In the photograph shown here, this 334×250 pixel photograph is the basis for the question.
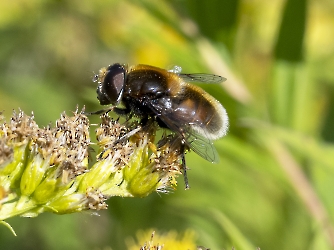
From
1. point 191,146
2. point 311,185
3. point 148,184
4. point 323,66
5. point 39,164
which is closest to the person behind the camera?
point 39,164

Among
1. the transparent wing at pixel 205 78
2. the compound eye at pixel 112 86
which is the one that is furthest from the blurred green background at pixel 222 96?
the compound eye at pixel 112 86

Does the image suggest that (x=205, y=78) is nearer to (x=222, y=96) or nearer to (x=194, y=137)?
(x=222, y=96)

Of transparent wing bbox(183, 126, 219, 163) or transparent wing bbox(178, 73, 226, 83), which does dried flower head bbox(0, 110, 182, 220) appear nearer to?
transparent wing bbox(183, 126, 219, 163)

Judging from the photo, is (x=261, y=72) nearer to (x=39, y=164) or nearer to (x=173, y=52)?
(x=173, y=52)

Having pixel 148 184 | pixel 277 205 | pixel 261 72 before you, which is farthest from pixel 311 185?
pixel 261 72

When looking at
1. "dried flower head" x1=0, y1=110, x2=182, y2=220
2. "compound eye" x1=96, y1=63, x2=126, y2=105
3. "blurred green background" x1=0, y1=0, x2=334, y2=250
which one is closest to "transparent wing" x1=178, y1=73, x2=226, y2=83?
"blurred green background" x1=0, y1=0, x2=334, y2=250

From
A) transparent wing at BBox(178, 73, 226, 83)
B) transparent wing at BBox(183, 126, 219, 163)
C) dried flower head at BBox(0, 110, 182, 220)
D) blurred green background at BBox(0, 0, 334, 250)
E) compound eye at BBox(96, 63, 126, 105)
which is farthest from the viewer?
blurred green background at BBox(0, 0, 334, 250)
